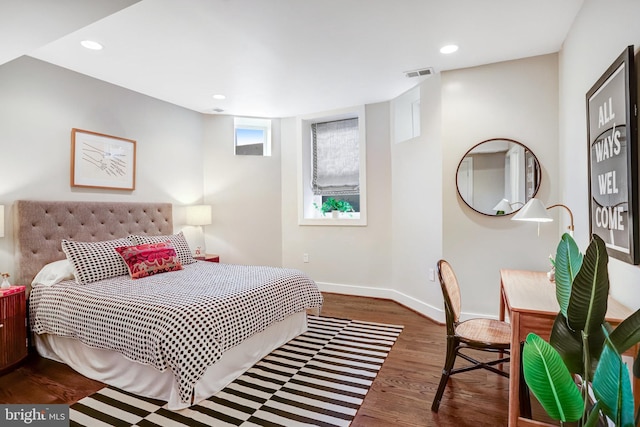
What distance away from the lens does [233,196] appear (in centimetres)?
489

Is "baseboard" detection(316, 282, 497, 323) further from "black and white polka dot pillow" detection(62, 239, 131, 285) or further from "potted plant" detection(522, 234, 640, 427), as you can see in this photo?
"black and white polka dot pillow" detection(62, 239, 131, 285)

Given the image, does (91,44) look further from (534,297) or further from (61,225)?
(534,297)

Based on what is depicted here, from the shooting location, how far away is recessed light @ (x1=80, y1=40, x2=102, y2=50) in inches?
106

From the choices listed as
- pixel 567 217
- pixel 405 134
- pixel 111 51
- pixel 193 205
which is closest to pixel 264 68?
pixel 111 51

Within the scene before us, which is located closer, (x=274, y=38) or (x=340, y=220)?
(x=274, y=38)

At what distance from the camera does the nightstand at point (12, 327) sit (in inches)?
96.2

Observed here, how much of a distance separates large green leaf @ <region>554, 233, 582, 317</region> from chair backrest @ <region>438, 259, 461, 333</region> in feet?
2.57

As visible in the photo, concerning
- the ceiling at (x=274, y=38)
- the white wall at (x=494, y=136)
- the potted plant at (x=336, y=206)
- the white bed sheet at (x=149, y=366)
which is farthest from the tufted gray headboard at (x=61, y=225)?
the white wall at (x=494, y=136)

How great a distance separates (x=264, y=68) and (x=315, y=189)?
216 cm

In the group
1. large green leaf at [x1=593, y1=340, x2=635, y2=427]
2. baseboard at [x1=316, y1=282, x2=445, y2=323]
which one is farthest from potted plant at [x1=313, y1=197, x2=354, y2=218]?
large green leaf at [x1=593, y1=340, x2=635, y2=427]

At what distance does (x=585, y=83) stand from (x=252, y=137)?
404 cm

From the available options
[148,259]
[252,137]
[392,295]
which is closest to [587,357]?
[148,259]

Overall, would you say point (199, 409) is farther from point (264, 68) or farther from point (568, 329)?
point (264, 68)

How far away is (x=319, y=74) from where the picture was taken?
3.43 m
